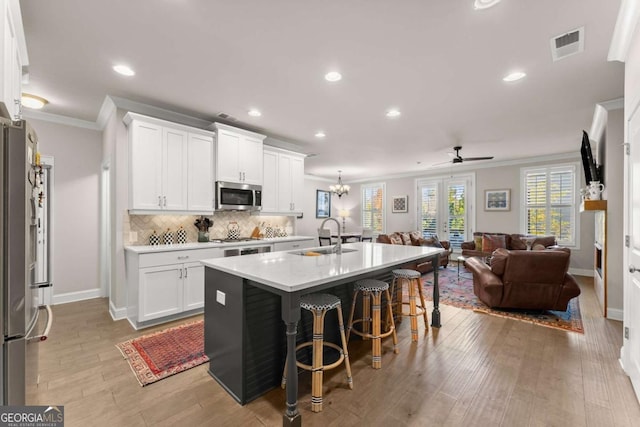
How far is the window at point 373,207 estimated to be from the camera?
9.73 metres

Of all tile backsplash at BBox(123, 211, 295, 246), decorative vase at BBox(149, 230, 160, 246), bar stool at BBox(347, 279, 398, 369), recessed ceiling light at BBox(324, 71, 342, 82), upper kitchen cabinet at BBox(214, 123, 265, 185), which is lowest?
bar stool at BBox(347, 279, 398, 369)

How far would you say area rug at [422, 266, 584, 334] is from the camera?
3.40 m

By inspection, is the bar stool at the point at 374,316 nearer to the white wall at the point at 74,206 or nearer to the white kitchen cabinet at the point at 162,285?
the white kitchen cabinet at the point at 162,285

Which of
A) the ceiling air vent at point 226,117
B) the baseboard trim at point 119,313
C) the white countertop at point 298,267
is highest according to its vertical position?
the ceiling air vent at point 226,117

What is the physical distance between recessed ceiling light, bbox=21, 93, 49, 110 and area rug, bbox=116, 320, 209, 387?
9.95 feet

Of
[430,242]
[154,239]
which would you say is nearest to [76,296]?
[154,239]

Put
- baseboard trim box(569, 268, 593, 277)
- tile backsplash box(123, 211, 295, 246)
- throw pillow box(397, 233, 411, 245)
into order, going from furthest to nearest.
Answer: throw pillow box(397, 233, 411, 245) < baseboard trim box(569, 268, 593, 277) < tile backsplash box(123, 211, 295, 246)

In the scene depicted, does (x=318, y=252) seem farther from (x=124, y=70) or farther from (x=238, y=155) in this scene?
(x=124, y=70)

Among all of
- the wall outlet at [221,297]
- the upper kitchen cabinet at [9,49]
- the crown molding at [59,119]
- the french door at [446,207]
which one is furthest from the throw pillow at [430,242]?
the upper kitchen cabinet at [9,49]

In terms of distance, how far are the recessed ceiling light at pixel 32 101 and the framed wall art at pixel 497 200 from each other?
864cm

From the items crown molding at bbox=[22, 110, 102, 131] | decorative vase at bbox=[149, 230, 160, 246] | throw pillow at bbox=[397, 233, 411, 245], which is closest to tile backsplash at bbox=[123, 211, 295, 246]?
decorative vase at bbox=[149, 230, 160, 246]

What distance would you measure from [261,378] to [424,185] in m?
7.67

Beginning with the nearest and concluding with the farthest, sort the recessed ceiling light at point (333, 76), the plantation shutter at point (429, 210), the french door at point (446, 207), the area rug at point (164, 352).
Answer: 1. the area rug at point (164, 352)
2. the recessed ceiling light at point (333, 76)
3. the french door at point (446, 207)
4. the plantation shutter at point (429, 210)

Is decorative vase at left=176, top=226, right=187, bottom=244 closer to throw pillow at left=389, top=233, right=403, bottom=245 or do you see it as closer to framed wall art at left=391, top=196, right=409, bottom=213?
throw pillow at left=389, top=233, right=403, bottom=245
